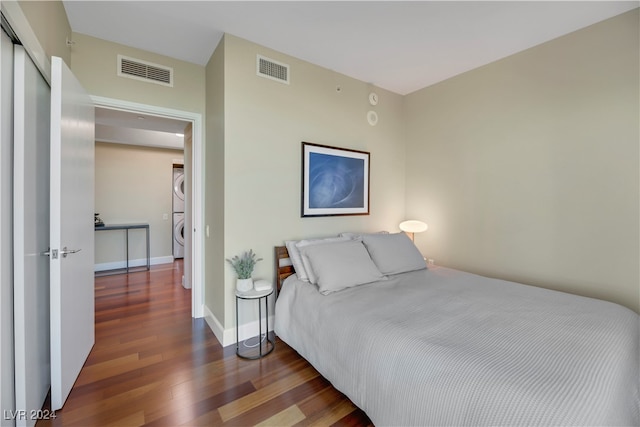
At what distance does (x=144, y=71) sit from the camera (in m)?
2.56

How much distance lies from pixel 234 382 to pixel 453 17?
3.17m

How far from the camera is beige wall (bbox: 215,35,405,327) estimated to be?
2393 mm

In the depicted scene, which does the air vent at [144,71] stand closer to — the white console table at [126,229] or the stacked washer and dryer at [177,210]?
the white console table at [126,229]

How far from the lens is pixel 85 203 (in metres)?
2.07

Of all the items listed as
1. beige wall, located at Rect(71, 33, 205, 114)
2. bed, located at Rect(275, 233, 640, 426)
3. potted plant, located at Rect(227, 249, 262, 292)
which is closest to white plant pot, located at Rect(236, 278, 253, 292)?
potted plant, located at Rect(227, 249, 262, 292)

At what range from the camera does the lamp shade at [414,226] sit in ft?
11.0

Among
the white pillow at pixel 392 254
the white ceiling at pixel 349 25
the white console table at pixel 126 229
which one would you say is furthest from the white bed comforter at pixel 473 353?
the white console table at pixel 126 229

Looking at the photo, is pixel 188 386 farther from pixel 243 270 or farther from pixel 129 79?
pixel 129 79

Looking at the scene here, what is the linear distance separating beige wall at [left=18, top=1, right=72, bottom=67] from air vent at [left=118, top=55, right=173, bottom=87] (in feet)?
1.19

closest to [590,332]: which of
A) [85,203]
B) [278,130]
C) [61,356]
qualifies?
[278,130]

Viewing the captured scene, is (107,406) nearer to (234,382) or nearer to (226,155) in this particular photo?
(234,382)

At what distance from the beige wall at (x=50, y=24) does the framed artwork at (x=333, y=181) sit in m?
1.90

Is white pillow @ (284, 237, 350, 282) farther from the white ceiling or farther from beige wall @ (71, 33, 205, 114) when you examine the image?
the white ceiling

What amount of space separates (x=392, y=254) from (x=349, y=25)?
2022 mm
